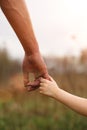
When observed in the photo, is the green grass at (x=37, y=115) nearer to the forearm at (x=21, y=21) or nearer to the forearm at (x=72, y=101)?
the forearm at (x=21, y=21)

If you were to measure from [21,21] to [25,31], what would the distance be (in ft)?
0.17

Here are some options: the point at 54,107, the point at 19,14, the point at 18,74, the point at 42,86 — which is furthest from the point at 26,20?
the point at 18,74

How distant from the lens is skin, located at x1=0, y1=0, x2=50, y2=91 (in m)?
2.90

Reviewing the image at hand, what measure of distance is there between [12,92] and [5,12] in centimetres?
263

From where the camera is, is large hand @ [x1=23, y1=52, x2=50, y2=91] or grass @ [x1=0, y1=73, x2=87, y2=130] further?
grass @ [x1=0, y1=73, x2=87, y2=130]

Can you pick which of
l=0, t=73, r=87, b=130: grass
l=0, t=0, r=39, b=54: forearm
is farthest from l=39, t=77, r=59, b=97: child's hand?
l=0, t=73, r=87, b=130: grass

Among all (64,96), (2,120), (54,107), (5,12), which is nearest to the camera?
(64,96)

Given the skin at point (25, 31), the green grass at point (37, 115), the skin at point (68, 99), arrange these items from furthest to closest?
the green grass at point (37, 115), the skin at point (25, 31), the skin at point (68, 99)

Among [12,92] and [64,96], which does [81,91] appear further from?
[64,96]

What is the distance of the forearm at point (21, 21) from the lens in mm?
2902

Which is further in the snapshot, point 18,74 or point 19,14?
point 18,74

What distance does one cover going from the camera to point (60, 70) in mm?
5379

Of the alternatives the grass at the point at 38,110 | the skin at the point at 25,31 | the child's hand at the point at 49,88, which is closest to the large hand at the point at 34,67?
the skin at the point at 25,31

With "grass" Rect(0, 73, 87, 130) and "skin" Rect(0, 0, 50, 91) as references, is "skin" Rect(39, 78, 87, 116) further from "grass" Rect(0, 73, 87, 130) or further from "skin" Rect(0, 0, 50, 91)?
"grass" Rect(0, 73, 87, 130)
